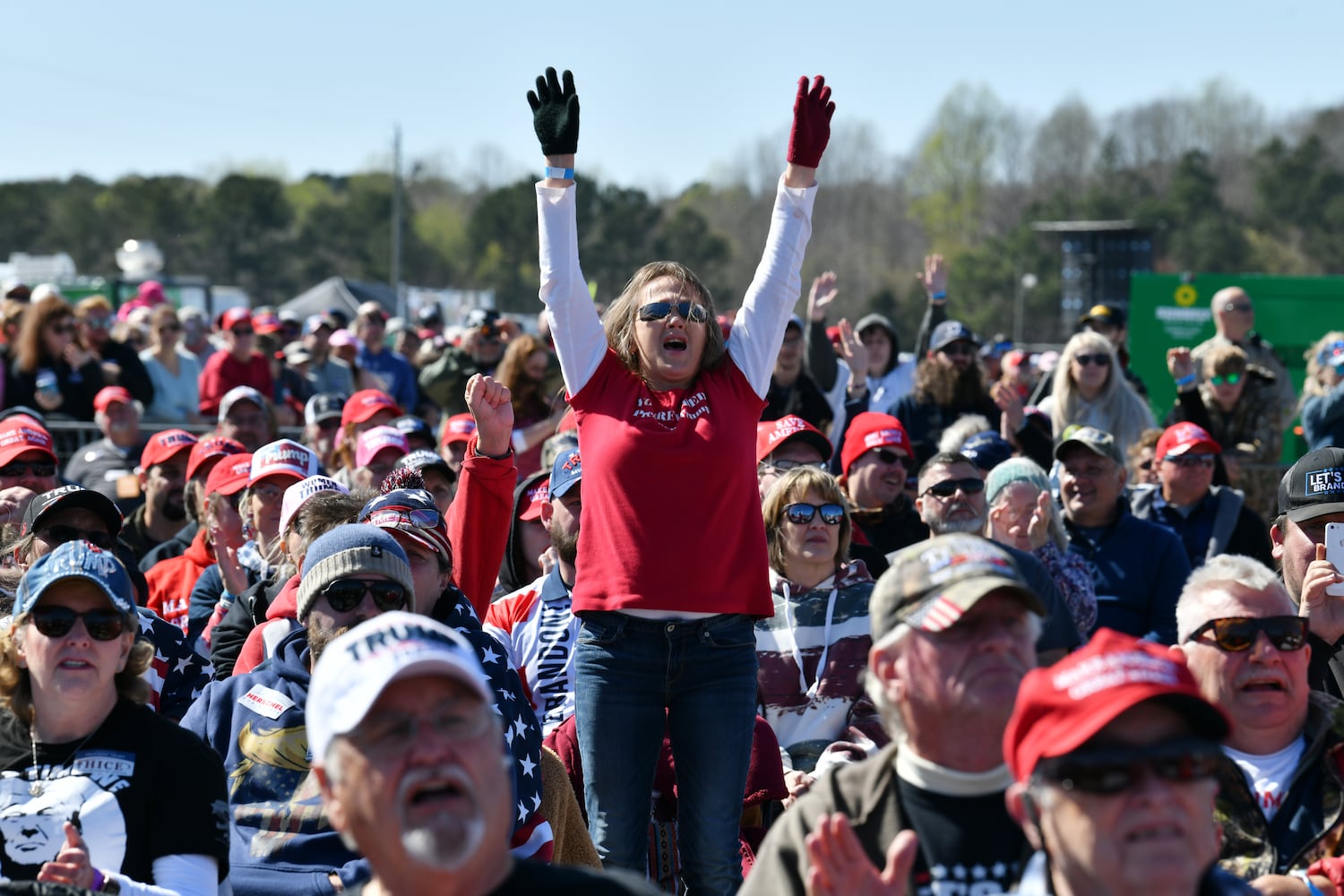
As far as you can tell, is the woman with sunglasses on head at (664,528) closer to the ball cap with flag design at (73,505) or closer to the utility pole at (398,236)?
the ball cap with flag design at (73,505)

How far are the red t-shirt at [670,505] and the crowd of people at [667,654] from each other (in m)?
0.01

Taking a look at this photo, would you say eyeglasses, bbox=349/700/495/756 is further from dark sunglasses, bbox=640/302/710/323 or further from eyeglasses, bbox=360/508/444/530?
eyeglasses, bbox=360/508/444/530

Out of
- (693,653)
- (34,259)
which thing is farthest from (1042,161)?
(693,653)

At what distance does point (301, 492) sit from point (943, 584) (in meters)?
3.51

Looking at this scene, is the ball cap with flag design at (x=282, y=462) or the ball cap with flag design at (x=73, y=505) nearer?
the ball cap with flag design at (x=73, y=505)

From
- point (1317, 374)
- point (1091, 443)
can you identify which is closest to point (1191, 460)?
point (1091, 443)

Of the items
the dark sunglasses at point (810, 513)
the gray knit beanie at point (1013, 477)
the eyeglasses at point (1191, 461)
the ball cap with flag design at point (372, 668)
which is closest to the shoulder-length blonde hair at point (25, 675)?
the ball cap with flag design at point (372, 668)

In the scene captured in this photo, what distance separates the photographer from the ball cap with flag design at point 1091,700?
94.0 inches

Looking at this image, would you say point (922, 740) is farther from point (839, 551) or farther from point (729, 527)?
point (839, 551)

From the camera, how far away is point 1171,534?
6.86 metres

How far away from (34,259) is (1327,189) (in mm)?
40737

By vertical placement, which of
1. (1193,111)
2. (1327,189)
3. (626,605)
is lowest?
(626,605)

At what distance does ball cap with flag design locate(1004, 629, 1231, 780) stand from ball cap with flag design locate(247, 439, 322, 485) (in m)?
4.43

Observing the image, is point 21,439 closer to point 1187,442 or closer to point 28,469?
point 28,469
